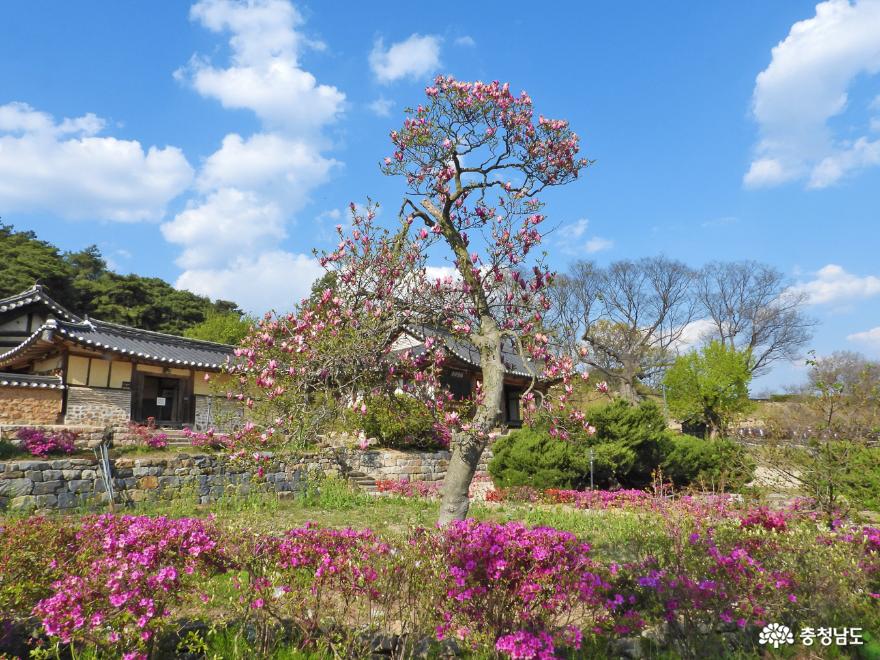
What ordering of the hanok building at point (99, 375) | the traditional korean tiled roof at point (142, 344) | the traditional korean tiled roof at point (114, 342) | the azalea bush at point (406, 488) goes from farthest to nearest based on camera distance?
the traditional korean tiled roof at point (142, 344) < the hanok building at point (99, 375) < the traditional korean tiled roof at point (114, 342) < the azalea bush at point (406, 488)

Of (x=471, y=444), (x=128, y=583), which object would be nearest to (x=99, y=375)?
(x=471, y=444)

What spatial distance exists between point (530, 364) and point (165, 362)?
1713 cm

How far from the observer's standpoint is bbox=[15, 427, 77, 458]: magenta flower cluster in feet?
37.9

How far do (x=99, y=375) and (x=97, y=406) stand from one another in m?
1.04

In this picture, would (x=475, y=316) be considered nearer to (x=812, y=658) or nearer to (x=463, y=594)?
(x=463, y=594)

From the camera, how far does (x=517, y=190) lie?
5.89 m

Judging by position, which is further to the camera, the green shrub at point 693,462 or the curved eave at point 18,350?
the curved eave at point 18,350

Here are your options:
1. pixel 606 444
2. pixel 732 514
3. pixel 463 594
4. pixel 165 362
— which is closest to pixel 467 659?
pixel 463 594

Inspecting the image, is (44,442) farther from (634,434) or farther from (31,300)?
(634,434)

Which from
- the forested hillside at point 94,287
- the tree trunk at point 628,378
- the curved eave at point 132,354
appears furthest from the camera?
the tree trunk at point 628,378

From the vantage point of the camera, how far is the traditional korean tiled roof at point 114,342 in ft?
52.6

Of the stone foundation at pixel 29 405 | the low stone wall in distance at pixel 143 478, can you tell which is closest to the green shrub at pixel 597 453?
the low stone wall in distance at pixel 143 478

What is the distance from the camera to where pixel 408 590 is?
3.34m

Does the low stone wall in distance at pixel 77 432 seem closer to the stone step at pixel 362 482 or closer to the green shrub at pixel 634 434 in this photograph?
the stone step at pixel 362 482
